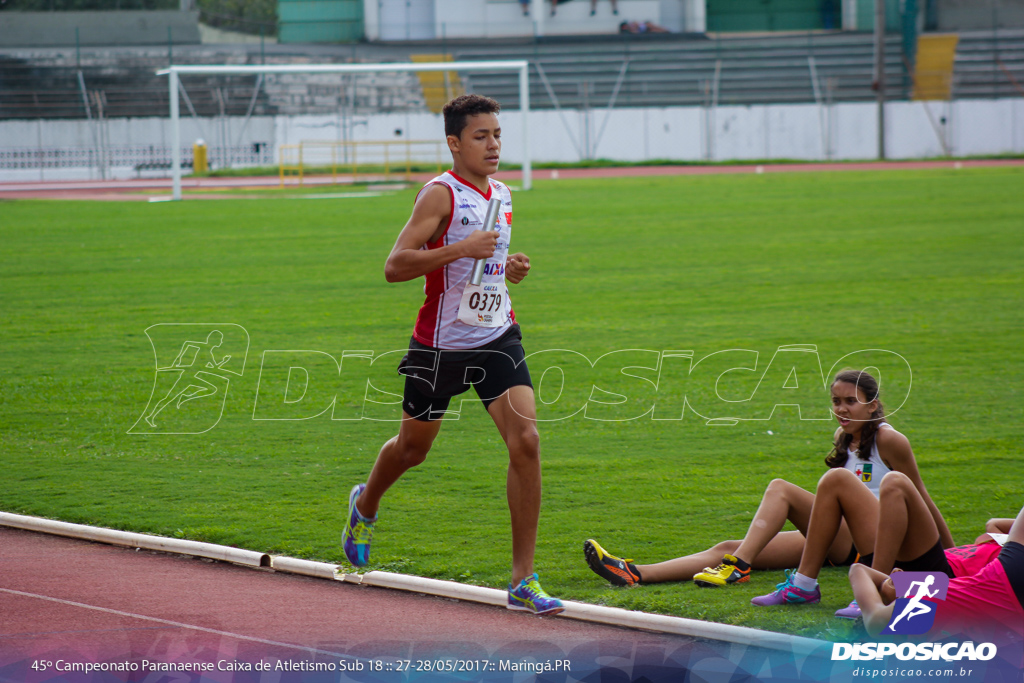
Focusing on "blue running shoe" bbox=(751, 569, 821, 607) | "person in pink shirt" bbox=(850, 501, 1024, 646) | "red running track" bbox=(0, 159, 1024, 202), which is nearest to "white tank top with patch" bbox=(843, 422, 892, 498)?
"blue running shoe" bbox=(751, 569, 821, 607)

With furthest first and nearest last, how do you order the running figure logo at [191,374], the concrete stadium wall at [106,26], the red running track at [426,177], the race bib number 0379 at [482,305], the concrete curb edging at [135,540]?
the concrete stadium wall at [106,26]
the red running track at [426,177]
the running figure logo at [191,374]
the concrete curb edging at [135,540]
the race bib number 0379 at [482,305]

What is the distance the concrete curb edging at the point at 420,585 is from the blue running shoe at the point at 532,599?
0.07m

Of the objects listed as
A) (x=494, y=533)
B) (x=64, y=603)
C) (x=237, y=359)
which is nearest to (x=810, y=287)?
(x=237, y=359)

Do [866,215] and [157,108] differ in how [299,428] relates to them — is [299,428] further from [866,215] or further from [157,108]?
[157,108]

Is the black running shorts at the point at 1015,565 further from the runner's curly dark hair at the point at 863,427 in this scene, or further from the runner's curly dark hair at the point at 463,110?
the runner's curly dark hair at the point at 463,110

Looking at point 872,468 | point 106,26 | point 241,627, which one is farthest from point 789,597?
point 106,26

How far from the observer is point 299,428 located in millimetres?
7852

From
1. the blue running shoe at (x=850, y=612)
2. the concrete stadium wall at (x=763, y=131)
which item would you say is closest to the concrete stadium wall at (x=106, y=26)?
the concrete stadium wall at (x=763, y=131)

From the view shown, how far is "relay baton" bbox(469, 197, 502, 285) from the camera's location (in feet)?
15.2

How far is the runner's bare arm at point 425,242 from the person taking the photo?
4.52 m

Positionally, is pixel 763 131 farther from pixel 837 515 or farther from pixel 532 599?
pixel 532 599

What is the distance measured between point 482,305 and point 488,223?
0.37 meters

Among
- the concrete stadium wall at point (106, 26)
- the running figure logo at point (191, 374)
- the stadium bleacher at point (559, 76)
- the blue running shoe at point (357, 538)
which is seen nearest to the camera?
the blue running shoe at point (357, 538)

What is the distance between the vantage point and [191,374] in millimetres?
9461
